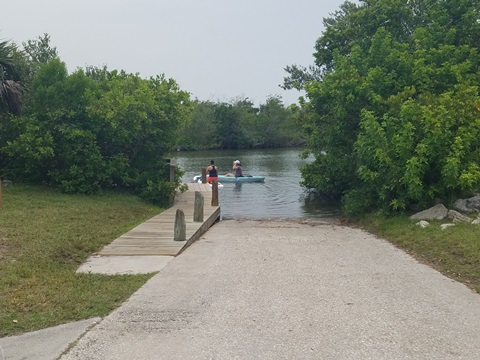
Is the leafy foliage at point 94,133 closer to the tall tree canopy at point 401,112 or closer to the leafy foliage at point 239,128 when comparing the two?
the tall tree canopy at point 401,112

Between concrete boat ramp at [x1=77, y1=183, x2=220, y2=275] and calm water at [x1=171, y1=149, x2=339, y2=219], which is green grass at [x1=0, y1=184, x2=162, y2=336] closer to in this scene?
concrete boat ramp at [x1=77, y1=183, x2=220, y2=275]

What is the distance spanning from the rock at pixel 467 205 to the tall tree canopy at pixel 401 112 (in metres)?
0.36

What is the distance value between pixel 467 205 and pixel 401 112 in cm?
317

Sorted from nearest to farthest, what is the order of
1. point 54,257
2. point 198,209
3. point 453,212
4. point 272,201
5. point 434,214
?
point 54,257, point 453,212, point 434,214, point 198,209, point 272,201

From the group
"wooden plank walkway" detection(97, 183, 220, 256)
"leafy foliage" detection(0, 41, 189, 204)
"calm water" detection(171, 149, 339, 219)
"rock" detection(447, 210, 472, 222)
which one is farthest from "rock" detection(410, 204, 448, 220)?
"leafy foliage" detection(0, 41, 189, 204)

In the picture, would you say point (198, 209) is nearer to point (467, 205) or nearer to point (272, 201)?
point (467, 205)

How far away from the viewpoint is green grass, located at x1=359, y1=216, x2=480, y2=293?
8852mm

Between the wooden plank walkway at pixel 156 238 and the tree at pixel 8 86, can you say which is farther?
the tree at pixel 8 86

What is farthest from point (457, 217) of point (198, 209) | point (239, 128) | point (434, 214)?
point (239, 128)

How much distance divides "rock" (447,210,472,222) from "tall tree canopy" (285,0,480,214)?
0.81 meters

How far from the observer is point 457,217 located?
42.8 ft

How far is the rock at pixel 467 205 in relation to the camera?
45.4 feet

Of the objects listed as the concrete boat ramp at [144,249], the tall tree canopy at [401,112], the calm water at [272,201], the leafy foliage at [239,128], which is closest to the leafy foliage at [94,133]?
the calm water at [272,201]

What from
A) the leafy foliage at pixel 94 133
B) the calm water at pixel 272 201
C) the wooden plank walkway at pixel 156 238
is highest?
the leafy foliage at pixel 94 133
